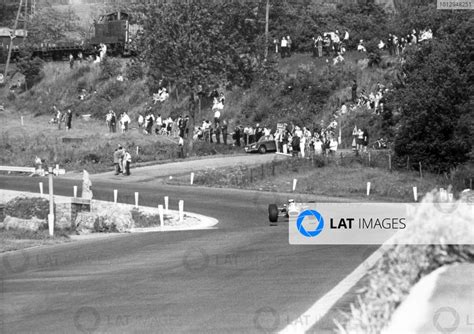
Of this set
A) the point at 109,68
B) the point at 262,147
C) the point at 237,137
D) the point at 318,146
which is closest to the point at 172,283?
the point at 318,146

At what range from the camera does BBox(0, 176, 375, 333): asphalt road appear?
31.5 ft

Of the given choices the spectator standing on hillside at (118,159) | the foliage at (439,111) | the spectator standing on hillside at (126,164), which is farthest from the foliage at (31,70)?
the foliage at (439,111)

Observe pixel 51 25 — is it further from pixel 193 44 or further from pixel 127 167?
pixel 127 167

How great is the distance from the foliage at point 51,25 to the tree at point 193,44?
51186 millimetres

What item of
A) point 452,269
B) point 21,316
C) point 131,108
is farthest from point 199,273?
point 131,108

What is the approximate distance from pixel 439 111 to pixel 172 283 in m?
36.0

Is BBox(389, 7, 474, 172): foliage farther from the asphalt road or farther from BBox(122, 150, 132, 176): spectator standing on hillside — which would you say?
the asphalt road

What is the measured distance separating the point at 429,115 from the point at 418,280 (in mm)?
43281

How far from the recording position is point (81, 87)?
8944cm

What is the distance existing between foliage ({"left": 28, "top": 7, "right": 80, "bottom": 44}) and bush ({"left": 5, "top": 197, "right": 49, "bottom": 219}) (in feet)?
255

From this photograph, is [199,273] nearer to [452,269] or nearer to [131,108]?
[452,269]

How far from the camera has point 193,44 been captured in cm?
5997

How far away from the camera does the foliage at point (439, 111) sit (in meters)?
45.5

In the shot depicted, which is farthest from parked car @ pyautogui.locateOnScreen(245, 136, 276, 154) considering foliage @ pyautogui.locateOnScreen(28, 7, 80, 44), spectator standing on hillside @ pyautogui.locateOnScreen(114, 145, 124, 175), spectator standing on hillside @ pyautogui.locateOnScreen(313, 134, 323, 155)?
foliage @ pyautogui.locateOnScreen(28, 7, 80, 44)
